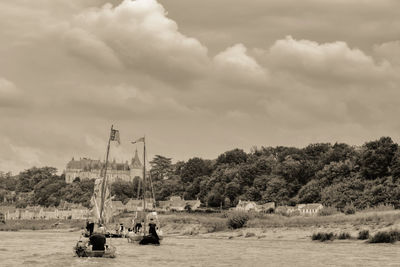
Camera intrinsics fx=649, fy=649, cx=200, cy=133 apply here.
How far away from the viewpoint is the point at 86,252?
2445 inches

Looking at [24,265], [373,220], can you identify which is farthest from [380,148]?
[24,265]

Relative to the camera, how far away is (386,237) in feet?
264

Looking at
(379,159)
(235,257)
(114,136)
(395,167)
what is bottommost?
(235,257)

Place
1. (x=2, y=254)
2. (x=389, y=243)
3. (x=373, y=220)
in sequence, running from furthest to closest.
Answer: (x=373, y=220) → (x=389, y=243) → (x=2, y=254)

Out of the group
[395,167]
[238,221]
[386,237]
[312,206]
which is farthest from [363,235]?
[312,206]

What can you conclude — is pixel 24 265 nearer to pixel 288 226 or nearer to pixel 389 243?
pixel 389 243

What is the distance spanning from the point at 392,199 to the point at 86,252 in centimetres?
9432

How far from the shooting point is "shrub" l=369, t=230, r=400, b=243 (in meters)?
80.0

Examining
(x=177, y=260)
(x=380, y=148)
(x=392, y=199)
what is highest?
(x=380, y=148)

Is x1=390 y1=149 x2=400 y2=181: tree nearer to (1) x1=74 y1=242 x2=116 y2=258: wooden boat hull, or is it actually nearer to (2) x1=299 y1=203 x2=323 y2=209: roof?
(2) x1=299 y1=203 x2=323 y2=209: roof

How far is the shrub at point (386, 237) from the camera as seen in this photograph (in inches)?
3151

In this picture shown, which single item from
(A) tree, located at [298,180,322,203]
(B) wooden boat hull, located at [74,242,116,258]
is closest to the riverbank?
(A) tree, located at [298,180,322,203]

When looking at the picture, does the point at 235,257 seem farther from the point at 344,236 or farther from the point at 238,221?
the point at 238,221

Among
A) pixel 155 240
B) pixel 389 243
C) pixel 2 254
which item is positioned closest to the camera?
pixel 2 254
